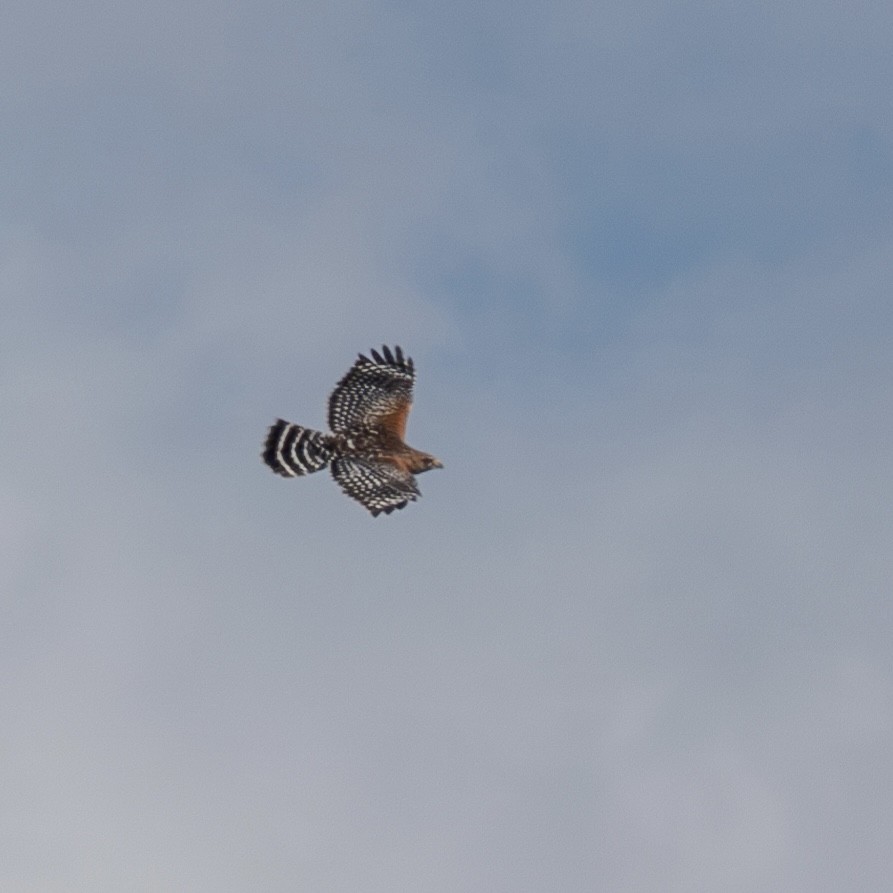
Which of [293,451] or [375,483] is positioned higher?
[293,451]

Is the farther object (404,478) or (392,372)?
(392,372)

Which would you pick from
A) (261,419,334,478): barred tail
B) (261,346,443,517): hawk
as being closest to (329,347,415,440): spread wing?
(261,346,443,517): hawk

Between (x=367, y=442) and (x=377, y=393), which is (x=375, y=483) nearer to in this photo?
(x=367, y=442)

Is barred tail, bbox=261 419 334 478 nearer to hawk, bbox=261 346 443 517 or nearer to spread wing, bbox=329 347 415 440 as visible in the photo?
hawk, bbox=261 346 443 517

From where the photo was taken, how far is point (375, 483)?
1523 inches

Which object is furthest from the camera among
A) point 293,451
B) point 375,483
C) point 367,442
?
point 367,442

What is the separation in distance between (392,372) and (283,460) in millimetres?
4661

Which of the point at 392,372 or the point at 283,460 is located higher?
the point at 392,372

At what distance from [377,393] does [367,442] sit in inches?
67.5

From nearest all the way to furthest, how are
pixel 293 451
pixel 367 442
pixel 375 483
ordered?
pixel 375 483 → pixel 293 451 → pixel 367 442

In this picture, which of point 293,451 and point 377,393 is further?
point 377,393

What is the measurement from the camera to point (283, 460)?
39.5m

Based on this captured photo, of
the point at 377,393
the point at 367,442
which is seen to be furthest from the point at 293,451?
the point at 377,393

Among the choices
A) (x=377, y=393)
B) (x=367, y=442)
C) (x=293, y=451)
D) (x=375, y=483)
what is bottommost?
(x=375, y=483)
